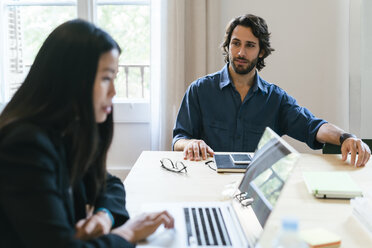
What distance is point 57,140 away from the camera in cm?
85

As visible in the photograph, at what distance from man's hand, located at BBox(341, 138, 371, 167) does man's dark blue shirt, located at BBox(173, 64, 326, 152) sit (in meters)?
0.40

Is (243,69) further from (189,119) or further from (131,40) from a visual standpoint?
(131,40)

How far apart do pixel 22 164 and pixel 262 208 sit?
0.60 metres

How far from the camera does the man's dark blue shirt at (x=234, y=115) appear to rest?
215cm

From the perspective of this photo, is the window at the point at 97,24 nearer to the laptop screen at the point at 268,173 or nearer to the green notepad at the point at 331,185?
the green notepad at the point at 331,185

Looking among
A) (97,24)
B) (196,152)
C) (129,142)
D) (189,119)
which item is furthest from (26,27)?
(196,152)

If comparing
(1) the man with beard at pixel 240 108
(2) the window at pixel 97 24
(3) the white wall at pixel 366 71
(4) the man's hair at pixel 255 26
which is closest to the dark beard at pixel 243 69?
(1) the man with beard at pixel 240 108

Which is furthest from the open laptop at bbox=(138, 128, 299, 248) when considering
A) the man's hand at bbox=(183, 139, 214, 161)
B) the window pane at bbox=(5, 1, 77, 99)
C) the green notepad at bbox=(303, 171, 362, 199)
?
the window pane at bbox=(5, 1, 77, 99)

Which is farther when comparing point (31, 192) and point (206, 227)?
point (206, 227)

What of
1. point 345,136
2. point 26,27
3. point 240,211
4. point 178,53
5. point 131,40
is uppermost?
point 26,27

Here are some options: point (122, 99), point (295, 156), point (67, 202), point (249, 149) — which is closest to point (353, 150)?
point (249, 149)

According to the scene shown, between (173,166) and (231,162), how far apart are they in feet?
0.78

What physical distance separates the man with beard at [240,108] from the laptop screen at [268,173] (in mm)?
925

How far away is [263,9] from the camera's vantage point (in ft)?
9.97
